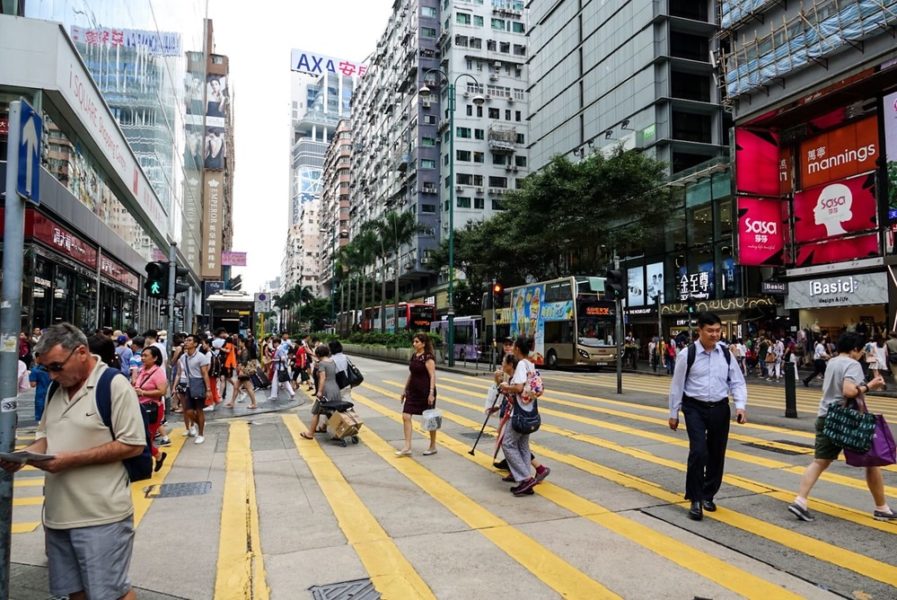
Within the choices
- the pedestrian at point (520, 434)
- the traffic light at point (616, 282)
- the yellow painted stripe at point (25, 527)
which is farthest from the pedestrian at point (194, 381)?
the traffic light at point (616, 282)

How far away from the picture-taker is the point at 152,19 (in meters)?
25.6

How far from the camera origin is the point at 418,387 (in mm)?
8352

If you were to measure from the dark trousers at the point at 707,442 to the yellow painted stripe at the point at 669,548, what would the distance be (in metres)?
0.74

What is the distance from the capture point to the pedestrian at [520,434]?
6250mm

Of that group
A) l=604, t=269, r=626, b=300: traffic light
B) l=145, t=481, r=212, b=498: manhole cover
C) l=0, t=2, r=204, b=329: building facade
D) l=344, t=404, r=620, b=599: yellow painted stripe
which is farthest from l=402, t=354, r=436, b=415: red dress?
l=0, t=2, r=204, b=329: building facade

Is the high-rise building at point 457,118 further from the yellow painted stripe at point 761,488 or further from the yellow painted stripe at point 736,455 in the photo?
the yellow painted stripe at point 761,488

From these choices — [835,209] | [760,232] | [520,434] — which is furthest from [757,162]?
[520,434]

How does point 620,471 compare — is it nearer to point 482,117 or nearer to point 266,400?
point 266,400

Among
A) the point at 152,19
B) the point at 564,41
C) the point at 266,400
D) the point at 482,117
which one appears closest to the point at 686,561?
the point at 266,400

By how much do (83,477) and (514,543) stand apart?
3.11 meters

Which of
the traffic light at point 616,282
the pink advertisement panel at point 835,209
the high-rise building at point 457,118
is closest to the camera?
the traffic light at point 616,282

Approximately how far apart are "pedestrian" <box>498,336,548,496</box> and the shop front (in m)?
23.0

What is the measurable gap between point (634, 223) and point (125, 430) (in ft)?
119

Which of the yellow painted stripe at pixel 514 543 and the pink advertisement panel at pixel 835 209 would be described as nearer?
the yellow painted stripe at pixel 514 543
